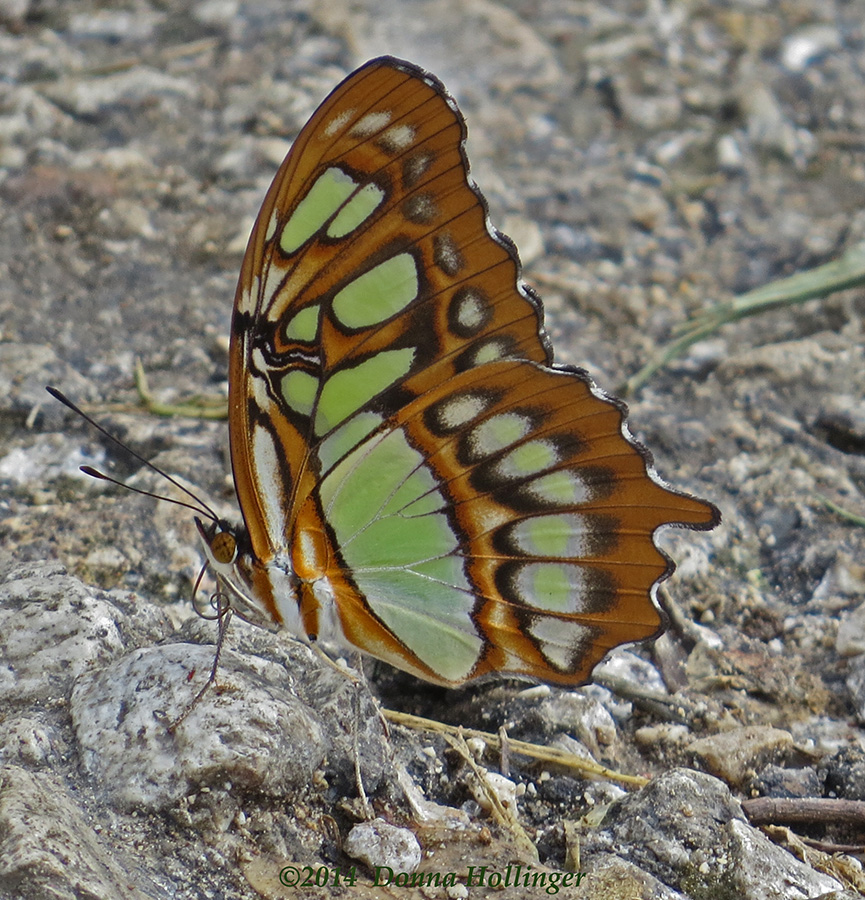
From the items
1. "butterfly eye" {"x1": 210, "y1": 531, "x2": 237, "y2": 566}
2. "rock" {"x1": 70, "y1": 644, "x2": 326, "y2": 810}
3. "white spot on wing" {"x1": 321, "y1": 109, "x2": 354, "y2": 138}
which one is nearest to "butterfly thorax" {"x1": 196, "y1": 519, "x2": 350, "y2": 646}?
"butterfly eye" {"x1": 210, "y1": 531, "x2": 237, "y2": 566}

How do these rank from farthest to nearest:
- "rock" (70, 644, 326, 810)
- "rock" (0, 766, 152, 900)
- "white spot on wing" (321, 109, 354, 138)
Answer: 1. "white spot on wing" (321, 109, 354, 138)
2. "rock" (70, 644, 326, 810)
3. "rock" (0, 766, 152, 900)

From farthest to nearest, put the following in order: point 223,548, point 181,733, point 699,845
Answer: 1. point 223,548
2. point 699,845
3. point 181,733

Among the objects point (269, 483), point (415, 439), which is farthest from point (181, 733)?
point (415, 439)

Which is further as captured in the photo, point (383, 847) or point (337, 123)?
point (337, 123)

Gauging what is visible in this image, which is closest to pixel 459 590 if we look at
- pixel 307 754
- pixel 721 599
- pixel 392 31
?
pixel 307 754

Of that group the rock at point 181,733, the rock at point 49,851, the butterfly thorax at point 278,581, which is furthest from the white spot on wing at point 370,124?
the rock at point 49,851

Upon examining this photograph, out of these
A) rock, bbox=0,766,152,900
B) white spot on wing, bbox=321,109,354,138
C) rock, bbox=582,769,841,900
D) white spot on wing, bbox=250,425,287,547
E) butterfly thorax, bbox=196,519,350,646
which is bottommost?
rock, bbox=0,766,152,900

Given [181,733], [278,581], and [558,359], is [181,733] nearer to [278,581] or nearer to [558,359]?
[278,581]

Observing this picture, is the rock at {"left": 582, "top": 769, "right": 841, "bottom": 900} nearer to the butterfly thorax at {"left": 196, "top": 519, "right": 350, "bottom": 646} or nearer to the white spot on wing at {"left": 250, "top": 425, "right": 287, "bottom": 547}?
the butterfly thorax at {"left": 196, "top": 519, "right": 350, "bottom": 646}
